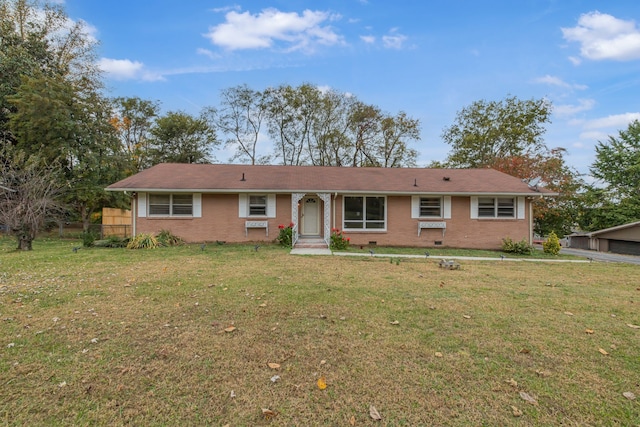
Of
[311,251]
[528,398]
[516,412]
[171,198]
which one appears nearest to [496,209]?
[311,251]

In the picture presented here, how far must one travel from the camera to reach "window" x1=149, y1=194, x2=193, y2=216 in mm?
13812

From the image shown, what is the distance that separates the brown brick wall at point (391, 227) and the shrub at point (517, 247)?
2.37ft

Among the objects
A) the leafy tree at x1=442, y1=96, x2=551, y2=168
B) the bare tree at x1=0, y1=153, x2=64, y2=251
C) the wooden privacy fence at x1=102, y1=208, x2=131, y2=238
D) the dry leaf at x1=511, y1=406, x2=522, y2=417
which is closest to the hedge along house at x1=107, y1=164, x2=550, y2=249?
the bare tree at x1=0, y1=153, x2=64, y2=251

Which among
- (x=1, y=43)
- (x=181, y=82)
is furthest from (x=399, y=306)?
(x=1, y=43)

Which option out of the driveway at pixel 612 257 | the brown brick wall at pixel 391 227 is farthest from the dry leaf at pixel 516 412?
the driveway at pixel 612 257

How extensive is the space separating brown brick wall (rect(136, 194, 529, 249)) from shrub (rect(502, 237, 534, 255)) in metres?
0.72

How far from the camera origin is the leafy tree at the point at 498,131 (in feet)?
85.0

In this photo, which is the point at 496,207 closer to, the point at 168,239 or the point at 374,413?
the point at 374,413

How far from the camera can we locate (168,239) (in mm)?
12852

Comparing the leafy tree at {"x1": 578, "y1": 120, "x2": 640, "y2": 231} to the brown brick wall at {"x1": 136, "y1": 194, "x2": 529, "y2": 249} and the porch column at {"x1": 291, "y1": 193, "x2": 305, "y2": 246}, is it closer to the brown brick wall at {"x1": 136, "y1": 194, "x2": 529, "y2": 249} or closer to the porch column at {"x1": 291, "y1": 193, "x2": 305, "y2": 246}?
the brown brick wall at {"x1": 136, "y1": 194, "x2": 529, "y2": 249}

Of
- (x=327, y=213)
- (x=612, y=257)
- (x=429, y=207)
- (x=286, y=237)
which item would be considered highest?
(x=429, y=207)

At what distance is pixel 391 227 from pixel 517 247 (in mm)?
5178

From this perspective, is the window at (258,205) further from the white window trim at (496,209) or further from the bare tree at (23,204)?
the white window trim at (496,209)

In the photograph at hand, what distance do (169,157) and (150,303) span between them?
26675mm
